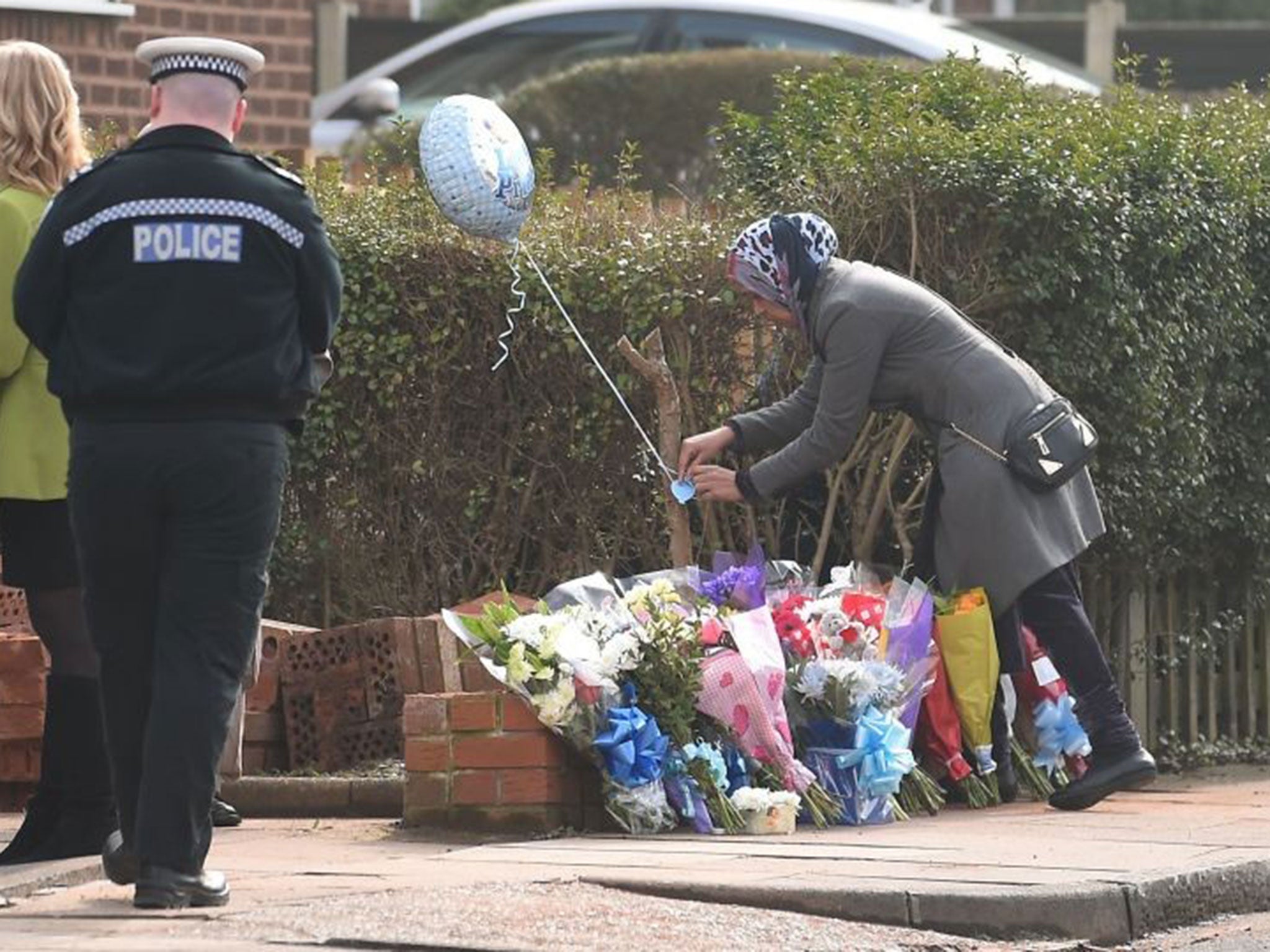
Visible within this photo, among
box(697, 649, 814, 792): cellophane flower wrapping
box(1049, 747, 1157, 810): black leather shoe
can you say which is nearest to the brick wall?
box(697, 649, 814, 792): cellophane flower wrapping

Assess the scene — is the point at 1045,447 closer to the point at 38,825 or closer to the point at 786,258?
the point at 786,258

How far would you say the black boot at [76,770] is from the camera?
716cm

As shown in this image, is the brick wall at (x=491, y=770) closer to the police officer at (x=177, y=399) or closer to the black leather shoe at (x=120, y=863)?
the black leather shoe at (x=120, y=863)

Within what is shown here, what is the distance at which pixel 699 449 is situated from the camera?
8.55m

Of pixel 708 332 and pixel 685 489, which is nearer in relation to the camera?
pixel 685 489

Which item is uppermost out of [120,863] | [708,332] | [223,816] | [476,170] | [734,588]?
[476,170]

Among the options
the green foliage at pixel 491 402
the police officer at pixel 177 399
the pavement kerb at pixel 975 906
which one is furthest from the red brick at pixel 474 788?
the police officer at pixel 177 399

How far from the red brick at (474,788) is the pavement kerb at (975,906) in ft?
4.29

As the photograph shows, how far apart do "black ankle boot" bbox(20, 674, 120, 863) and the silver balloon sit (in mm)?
2221

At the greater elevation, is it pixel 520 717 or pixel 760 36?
pixel 760 36

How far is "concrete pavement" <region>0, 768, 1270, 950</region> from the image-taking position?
590cm

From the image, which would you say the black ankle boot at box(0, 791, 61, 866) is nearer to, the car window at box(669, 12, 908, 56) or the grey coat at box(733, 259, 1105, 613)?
the grey coat at box(733, 259, 1105, 613)

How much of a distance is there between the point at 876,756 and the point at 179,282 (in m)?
2.64

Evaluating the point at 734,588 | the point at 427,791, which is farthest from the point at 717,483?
the point at 427,791
